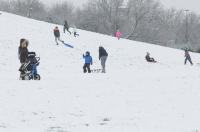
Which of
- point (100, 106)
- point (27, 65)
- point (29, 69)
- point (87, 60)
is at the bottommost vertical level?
point (100, 106)

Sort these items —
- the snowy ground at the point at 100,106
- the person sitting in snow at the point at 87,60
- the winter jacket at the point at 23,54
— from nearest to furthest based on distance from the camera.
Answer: the snowy ground at the point at 100,106, the winter jacket at the point at 23,54, the person sitting in snow at the point at 87,60

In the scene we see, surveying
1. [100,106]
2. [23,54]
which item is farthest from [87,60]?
[100,106]

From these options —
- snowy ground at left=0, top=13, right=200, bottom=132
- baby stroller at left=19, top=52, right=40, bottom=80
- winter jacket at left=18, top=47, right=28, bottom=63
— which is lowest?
snowy ground at left=0, top=13, right=200, bottom=132

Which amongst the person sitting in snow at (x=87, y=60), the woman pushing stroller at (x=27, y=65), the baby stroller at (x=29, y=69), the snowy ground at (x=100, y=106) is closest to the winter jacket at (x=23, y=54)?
the woman pushing stroller at (x=27, y=65)

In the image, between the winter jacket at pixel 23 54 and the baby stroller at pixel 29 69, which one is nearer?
the baby stroller at pixel 29 69

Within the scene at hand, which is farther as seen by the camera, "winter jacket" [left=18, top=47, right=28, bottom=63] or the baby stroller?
"winter jacket" [left=18, top=47, right=28, bottom=63]

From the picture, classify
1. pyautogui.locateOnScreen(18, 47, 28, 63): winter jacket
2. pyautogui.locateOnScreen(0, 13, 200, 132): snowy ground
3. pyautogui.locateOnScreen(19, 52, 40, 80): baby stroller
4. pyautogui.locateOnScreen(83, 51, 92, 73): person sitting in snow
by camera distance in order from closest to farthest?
1. pyautogui.locateOnScreen(0, 13, 200, 132): snowy ground
2. pyautogui.locateOnScreen(19, 52, 40, 80): baby stroller
3. pyautogui.locateOnScreen(18, 47, 28, 63): winter jacket
4. pyautogui.locateOnScreen(83, 51, 92, 73): person sitting in snow

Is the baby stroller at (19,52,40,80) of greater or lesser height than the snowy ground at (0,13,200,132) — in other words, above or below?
above

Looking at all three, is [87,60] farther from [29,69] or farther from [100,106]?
[100,106]

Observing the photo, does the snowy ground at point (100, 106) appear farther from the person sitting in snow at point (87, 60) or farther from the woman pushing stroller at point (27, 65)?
the person sitting in snow at point (87, 60)

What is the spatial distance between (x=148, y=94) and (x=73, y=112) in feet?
12.9

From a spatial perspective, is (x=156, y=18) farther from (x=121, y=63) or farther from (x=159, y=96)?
(x=159, y=96)

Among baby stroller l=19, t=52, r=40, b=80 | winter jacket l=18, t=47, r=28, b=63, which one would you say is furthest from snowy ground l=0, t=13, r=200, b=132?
winter jacket l=18, t=47, r=28, b=63

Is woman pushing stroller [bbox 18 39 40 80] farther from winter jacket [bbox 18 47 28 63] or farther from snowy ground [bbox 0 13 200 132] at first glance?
snowy ground [bbox 0 13 200 132]
